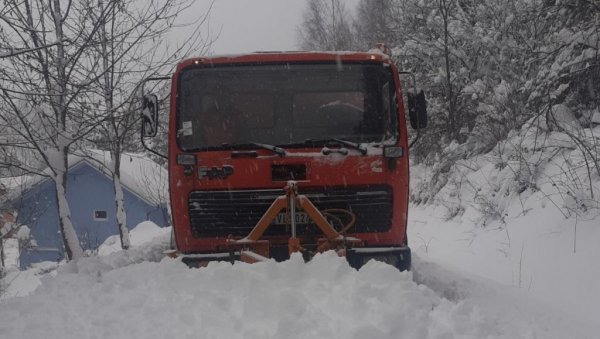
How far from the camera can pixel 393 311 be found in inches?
140

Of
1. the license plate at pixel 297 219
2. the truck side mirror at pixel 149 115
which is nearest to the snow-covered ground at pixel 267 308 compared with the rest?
the license plate at pixel 297 219

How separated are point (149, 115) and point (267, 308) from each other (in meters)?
2.65

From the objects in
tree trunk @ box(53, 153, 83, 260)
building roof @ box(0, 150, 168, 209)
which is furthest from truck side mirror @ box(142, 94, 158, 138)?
building roof @ box(0, 150, 168, 209)

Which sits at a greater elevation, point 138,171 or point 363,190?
point 363,190

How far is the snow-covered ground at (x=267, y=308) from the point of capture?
11.4 ft

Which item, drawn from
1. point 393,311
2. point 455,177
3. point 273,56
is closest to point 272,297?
point 393,311

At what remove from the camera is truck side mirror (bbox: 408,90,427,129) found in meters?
5.70

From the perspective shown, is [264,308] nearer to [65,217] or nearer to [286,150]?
[286,150]

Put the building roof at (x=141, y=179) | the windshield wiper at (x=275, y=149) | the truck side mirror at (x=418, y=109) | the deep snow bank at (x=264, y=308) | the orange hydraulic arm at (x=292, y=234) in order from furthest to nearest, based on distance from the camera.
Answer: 1. the building roof at (x=141, y=179)
2. the truck side mirror at (x=418, y=109)
3. the windshield wiper at (x=275, y=149)
4. the orange hydraulic arm at (x=292, y=234)
5. the deep snow bank at (x=264, y=308)

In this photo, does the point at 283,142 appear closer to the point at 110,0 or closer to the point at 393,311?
the point at 393,311

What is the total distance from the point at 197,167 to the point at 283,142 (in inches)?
32.4

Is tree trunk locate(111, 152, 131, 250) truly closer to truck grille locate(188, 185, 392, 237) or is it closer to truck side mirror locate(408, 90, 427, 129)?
truck grille locate(188, 185, 392, 237)

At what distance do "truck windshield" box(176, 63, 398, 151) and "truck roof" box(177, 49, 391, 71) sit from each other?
0.19 ft

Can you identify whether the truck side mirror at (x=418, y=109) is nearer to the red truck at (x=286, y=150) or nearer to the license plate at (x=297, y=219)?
the red truck at (x=286, y=150)
